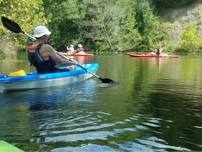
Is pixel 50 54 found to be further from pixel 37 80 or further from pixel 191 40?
pixel 191 40

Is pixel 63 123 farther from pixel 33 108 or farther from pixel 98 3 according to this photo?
pixel 98 3

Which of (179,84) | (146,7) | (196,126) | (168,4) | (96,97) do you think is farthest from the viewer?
(168,4)

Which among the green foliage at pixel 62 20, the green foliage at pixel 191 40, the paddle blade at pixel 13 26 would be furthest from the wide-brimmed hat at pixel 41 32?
the green foliage at pixel 191 40

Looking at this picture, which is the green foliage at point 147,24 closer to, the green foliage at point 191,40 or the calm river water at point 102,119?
the green foliage at point 191,40

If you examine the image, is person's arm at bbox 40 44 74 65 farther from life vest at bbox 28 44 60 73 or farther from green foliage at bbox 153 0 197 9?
green foliage at bbox 153 0 197 9

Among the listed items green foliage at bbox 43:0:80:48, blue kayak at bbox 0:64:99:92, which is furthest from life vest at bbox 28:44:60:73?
green foliage at bbox 43:0:80:48

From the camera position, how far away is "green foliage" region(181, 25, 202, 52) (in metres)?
47.5

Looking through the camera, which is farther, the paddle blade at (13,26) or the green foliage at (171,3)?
the green foliage at (171,3)

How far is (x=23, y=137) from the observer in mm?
6863

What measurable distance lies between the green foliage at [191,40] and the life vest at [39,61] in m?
36.0

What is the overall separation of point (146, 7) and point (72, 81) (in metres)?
37.7

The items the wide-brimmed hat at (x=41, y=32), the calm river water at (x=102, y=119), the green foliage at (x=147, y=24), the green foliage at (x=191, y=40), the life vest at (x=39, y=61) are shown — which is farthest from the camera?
the green foliage at (x=147, y=24)

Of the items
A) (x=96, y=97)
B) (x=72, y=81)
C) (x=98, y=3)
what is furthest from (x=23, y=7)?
(x=98, y=3)

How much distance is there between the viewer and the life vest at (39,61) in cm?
1202
